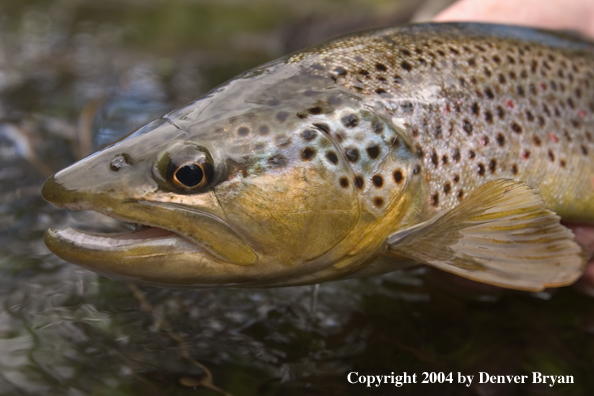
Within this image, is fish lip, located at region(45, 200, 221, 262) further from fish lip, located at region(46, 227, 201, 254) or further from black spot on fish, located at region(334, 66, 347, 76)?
black spot on fish, located at region(334, 66, 347, 76)

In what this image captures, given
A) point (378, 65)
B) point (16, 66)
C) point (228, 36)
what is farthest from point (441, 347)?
point (228, 36)

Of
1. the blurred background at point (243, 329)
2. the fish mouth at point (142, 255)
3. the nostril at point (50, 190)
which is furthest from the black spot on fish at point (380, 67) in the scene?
the nostril at point (50, 190)

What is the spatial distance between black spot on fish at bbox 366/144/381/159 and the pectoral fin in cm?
37

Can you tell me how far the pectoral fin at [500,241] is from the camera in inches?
83.7

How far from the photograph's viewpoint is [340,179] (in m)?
2.27

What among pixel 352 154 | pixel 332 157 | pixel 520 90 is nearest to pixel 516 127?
pixel 520 90

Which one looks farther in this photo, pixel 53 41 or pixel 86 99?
pixel 53 41

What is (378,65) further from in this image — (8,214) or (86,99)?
(86,99)

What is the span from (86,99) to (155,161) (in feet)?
16.4

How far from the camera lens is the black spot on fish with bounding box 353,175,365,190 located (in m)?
2.31

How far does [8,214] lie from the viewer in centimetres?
366

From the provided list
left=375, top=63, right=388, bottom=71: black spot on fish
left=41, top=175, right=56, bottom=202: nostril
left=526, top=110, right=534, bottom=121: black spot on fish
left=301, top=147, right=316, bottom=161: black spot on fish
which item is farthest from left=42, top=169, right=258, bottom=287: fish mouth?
left=526, top=110, right=534, bottom=121: black spot on fish

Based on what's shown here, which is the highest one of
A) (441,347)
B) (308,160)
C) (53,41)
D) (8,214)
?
(53,41)

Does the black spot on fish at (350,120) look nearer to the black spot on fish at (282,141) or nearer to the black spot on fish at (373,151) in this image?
the black spot on fish at (373,151)
